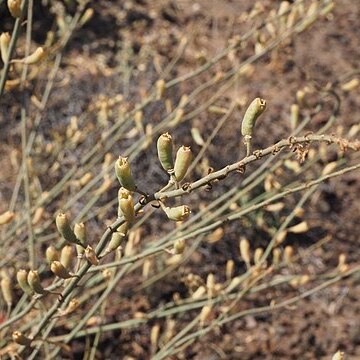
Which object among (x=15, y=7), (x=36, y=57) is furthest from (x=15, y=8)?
(x=36, y=57)

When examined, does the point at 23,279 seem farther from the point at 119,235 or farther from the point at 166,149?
the point at 166,149

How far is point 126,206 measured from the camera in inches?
42.9

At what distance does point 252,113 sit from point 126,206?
0.85 feet

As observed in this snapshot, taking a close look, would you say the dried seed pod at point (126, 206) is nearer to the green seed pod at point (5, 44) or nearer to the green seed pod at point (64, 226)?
the green seed pod at point (64, 226)

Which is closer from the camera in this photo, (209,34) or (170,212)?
(170,212)

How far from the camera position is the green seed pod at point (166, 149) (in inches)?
42.6

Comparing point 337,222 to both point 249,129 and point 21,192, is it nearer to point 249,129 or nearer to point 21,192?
point 21,192

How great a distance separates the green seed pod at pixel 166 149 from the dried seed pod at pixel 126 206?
0.27ft

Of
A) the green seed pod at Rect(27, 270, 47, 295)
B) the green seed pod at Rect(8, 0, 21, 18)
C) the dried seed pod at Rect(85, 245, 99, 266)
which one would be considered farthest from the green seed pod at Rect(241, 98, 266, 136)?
the green seed pod at Rect(8, 0, 21, 18)

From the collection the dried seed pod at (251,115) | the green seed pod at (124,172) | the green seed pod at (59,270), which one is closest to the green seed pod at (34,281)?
the green seed pod at (59,270)

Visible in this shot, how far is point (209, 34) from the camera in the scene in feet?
17.4

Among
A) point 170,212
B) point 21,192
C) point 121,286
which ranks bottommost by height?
point 121,286

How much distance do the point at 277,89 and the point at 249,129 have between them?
12.4 feet

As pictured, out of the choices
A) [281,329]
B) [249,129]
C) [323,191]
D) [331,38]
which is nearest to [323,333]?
[281,329]
